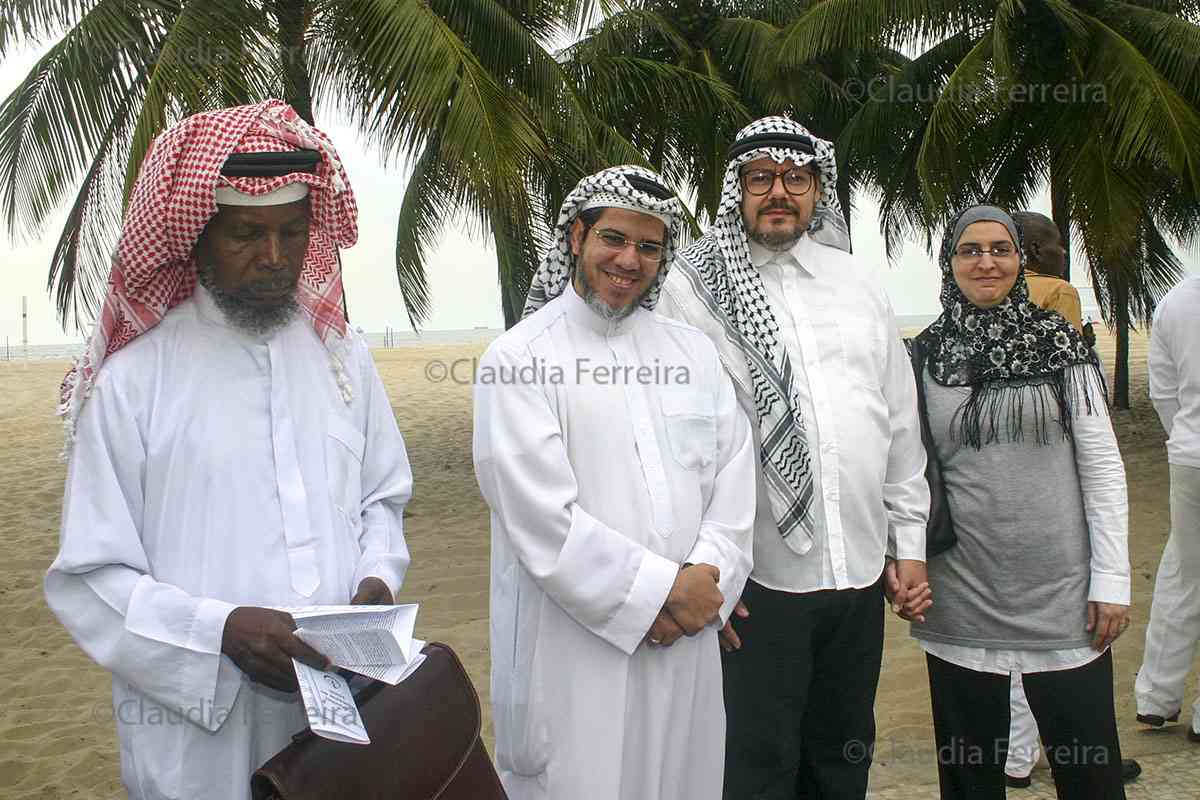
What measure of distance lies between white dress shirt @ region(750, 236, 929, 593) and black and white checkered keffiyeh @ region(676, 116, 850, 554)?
6 centimetres

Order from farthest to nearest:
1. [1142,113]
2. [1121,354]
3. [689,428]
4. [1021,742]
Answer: [1121,354] → [1142,113] → [1021,742] → [689,428]

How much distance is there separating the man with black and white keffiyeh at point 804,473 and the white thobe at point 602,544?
0.21 m

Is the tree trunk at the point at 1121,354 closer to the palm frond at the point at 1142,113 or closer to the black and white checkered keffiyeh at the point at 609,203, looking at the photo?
the palm frond at the point at 1142,113

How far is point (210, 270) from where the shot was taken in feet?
7.43

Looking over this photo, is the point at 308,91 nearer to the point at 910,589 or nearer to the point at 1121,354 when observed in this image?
the point at 910,589

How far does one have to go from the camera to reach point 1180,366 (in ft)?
13.6

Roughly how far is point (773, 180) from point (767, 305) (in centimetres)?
35

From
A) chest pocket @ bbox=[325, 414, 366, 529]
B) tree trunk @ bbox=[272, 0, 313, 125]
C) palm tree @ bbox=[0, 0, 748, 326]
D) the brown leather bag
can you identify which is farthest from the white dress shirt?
tree trunk @ bbox=[272, 0, 313, 125]

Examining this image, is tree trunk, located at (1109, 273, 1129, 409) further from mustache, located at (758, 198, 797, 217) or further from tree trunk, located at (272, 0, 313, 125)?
mustache, located at (758, 198, 797, 217)

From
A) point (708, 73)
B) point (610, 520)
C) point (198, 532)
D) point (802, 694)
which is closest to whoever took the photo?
point (198, 532)

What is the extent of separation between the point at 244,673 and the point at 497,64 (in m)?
8.72

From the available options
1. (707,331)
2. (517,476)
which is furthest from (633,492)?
(707,331)

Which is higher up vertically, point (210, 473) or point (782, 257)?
point (782, 257)

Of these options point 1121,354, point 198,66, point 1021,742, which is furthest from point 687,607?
point 1121,354
